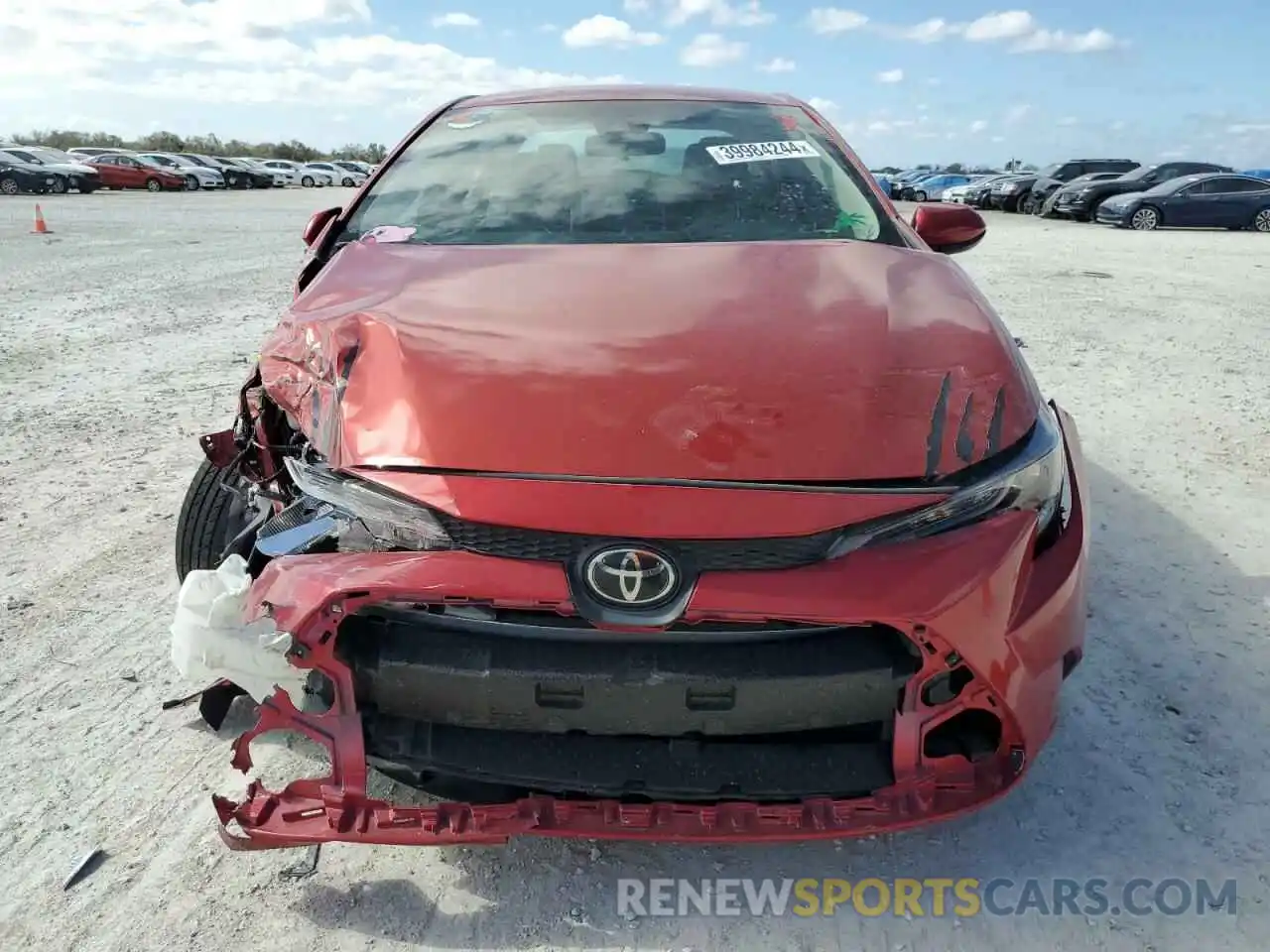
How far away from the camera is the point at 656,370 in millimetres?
1836

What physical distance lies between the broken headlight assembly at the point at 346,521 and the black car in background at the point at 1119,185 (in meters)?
22.9

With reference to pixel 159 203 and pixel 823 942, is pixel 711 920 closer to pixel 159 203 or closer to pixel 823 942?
pixel 823 942

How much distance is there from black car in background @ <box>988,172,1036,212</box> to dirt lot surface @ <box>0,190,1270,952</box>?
22669mm

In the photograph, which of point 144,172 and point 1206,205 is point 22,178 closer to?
point 144,172

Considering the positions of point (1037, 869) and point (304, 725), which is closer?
point (304, 725)

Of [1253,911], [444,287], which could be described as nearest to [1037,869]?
[1253,911]

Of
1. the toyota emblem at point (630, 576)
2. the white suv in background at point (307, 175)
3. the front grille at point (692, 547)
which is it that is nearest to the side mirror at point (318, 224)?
the front grille at point (692, 547)

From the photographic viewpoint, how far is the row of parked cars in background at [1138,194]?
1878 centimetres

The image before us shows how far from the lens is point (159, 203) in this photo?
23844 millimetres

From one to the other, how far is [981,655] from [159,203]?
26522 mm

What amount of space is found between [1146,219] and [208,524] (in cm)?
2064

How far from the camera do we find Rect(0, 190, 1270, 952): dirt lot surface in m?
1.82

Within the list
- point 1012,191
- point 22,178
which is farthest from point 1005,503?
point 22,178

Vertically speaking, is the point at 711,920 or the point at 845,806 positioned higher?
the point at 845,806
